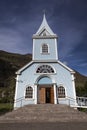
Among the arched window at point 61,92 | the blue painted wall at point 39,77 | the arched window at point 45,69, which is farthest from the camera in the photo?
the arched window at point 45,69

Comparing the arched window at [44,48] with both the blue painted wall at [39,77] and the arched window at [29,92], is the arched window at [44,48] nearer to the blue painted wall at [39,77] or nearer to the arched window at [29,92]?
the blue painted wall at [39,77]

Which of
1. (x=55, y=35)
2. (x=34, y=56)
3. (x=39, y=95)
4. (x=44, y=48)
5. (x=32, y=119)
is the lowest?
(x=32, y=119)

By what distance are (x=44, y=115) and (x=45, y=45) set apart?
10.9 m

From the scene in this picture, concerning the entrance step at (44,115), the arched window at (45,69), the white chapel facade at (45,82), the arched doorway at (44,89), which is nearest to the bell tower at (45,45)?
the white chapel facade at (45,82)

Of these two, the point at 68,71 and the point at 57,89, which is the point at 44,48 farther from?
the point at 57,89

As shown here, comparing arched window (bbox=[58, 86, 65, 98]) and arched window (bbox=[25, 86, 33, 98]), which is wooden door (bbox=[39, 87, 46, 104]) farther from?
arched window (bbox=[58, 86, 65, 98])

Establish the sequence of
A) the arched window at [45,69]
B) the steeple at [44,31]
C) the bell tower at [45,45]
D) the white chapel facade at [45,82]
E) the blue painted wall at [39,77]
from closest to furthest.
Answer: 1. the white chapel facade at [45,82]
2. the blue painted wall at [39,77]
3. the arched window at [45,69]
4. the bell tower at [45,45]
5. the steeple at [44,31]

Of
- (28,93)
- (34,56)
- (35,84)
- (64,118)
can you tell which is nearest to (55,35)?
(34,56)

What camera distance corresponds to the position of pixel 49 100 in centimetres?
2030

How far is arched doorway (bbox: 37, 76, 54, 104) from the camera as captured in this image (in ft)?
62.2

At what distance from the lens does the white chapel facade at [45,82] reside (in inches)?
725
